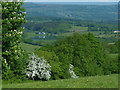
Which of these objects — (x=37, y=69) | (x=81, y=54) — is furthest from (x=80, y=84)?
(x=81, y=54)

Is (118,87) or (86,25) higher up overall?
(118,87)

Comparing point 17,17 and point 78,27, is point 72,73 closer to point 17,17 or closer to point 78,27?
point 17,17

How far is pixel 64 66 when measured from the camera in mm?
47062

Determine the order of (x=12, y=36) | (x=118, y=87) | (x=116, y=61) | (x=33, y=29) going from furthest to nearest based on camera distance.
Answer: (x=33, y=29) < (x=116, y=61) < (x=12, y=36) < (x=118, y=87)

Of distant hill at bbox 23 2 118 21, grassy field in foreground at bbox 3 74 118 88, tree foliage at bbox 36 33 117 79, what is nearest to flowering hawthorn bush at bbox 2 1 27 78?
grassy field in foreground at bbox 3 74 118 88

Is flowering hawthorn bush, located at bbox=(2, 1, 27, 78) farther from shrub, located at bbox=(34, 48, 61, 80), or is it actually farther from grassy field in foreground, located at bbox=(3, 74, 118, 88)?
grassy field in foreground, located at bbox=(3, 74, 118, 88)

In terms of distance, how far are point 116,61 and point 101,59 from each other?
8.94 meters

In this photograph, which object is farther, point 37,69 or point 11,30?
point 37,69

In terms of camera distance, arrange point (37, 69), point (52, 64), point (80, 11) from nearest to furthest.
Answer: point (37, 69) → point (52, 64) → point (80, 11)

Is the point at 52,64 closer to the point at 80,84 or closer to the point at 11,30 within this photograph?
the point at 11,30

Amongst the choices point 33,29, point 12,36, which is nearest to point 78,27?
point 33,29

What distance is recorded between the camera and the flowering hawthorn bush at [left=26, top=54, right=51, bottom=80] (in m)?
35.6

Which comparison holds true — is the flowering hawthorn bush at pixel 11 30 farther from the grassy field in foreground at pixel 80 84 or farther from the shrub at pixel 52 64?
the grassy field in foreground at pixel 80 84

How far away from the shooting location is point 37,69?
118 feet
